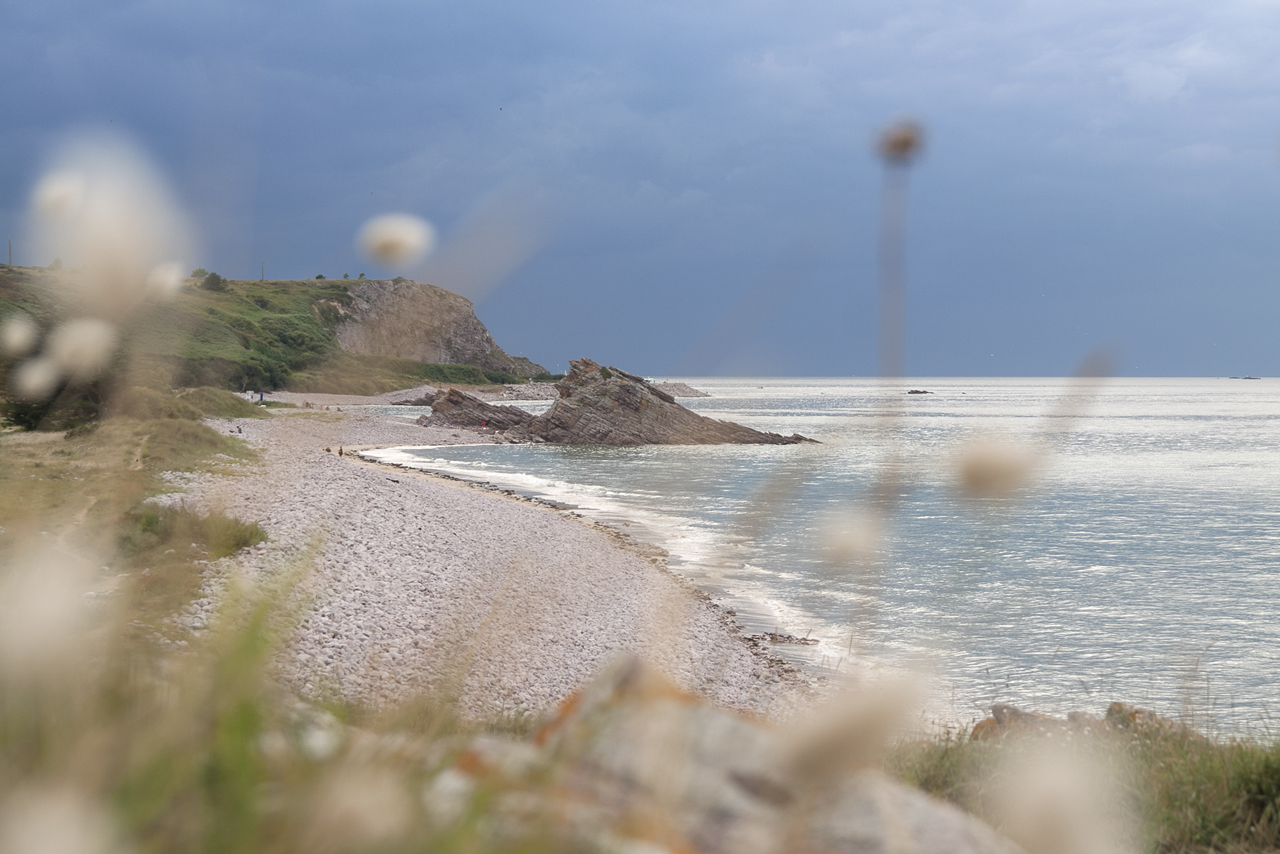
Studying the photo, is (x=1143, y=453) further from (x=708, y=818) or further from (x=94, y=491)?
(x=708, y=818)

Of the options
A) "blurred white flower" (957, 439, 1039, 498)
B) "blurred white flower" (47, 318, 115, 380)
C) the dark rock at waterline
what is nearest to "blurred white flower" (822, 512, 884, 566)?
"blurred white flower" (957, 439, 1039, 498)

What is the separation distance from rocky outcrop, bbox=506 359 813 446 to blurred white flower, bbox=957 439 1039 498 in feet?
186

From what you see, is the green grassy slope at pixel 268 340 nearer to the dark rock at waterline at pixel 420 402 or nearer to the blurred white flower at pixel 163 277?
the blurred white flower at pixel 163 277

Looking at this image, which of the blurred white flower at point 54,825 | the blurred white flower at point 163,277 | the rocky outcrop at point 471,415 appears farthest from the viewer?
the rocky outcrop at point 471,415

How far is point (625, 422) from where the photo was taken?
5947cm

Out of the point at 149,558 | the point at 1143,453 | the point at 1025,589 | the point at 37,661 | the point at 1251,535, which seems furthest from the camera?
the point at 1143,453

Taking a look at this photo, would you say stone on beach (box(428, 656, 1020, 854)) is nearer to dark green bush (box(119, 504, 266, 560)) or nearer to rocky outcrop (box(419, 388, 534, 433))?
dark green bush (box(119, 504, 266, 560))

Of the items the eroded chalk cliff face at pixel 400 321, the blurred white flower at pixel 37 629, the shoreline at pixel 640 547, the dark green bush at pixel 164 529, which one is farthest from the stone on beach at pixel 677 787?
the dark green bush at pixel 164 529

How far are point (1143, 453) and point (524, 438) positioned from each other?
42.9 m

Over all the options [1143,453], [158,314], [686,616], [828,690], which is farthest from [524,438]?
[158,314]

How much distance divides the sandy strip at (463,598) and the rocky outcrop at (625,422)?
33515mm

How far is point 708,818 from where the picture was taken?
1787 millimetres

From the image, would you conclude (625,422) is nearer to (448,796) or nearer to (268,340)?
(268,340)

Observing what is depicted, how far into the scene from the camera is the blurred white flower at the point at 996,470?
1854 millimetres
